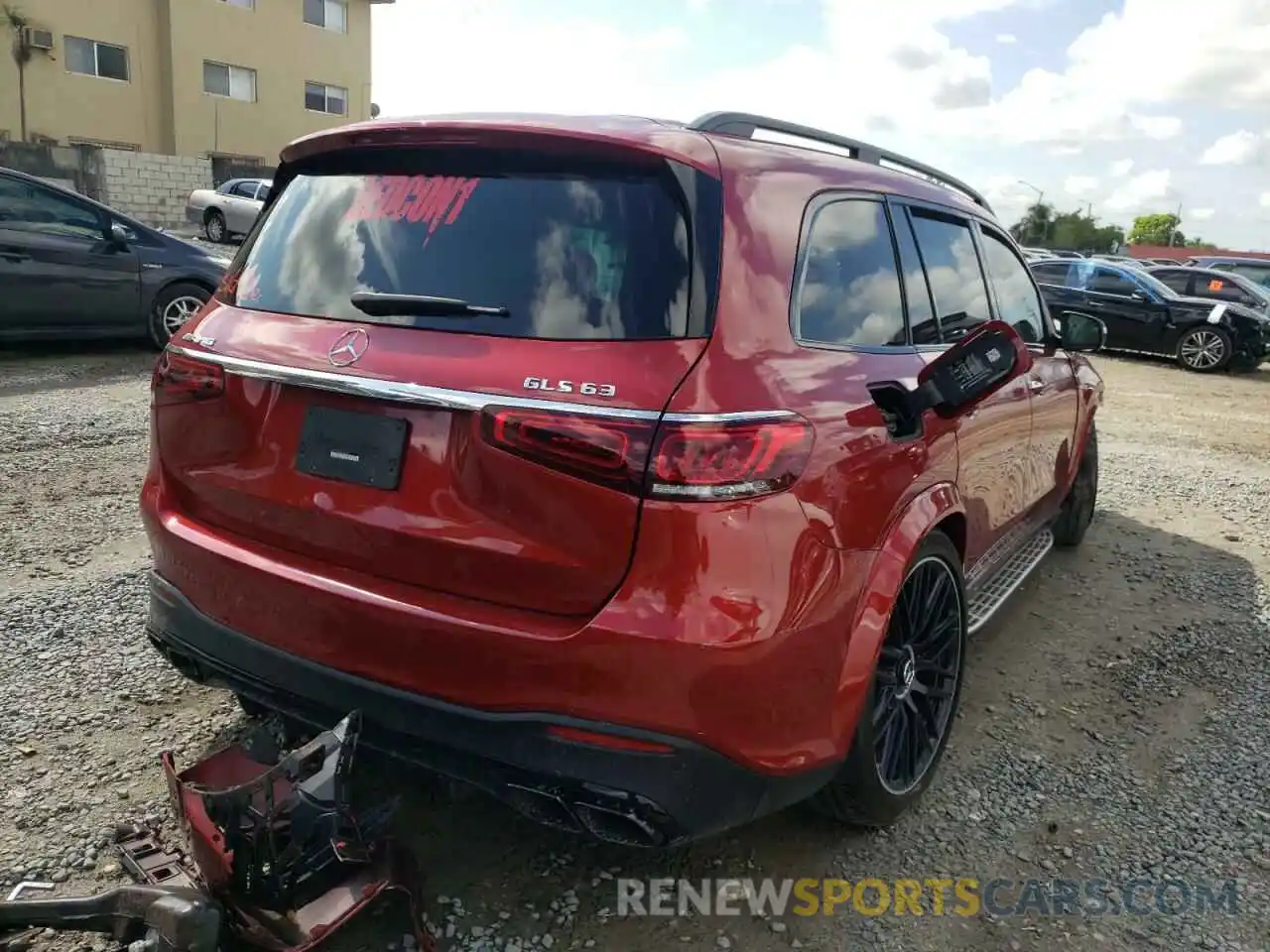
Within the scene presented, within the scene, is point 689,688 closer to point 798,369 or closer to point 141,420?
point 798,369

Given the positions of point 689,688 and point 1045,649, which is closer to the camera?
point 689,688

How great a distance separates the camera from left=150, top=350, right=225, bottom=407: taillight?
7.97ft

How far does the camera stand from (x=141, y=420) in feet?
21.8

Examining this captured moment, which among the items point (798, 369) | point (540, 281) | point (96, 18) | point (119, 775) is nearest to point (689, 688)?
point (798, 369)

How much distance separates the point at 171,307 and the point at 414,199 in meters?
7.39

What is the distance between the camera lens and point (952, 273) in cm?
336

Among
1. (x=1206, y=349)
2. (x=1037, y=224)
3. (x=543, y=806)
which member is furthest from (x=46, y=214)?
(x=1037, y=224)

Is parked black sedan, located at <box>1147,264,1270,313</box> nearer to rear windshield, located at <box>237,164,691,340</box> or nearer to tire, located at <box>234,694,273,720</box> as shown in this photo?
rear windshield, located at <box>237,164,691,340</box>

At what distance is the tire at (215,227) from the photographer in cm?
2252

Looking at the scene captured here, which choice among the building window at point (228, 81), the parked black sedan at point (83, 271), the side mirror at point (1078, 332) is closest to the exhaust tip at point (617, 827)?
the side mirror at point (1078, 332)

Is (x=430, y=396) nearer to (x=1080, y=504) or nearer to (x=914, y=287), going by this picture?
(x=914, y=287)

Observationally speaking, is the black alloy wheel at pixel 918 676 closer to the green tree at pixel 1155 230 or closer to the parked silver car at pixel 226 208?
the parked silver car at pixel 226 208

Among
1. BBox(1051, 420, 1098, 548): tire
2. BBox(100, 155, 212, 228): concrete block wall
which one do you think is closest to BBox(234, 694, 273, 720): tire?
BBox(1051, 420, 1098, 548): tire

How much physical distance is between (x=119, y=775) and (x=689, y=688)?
1.79 metres
